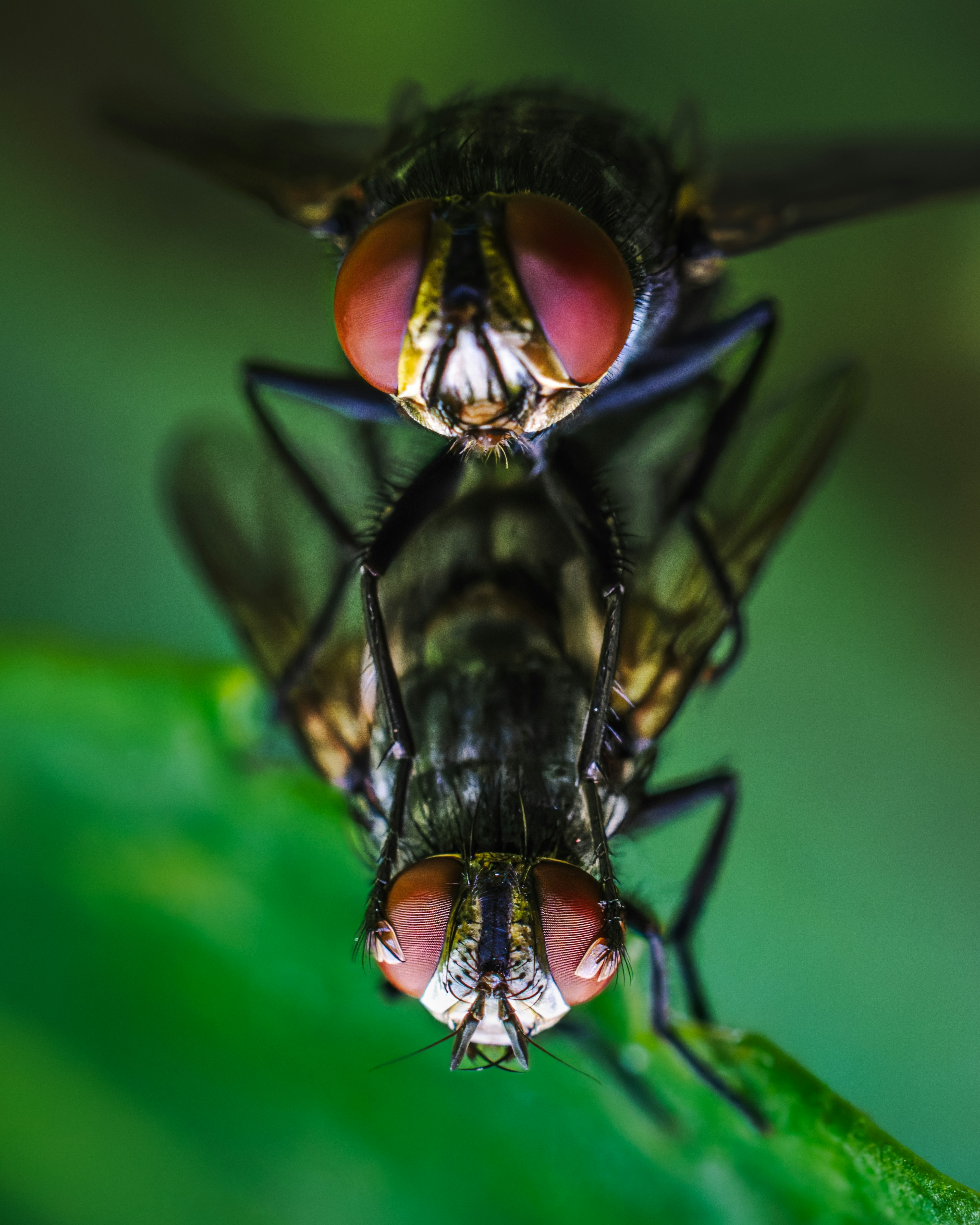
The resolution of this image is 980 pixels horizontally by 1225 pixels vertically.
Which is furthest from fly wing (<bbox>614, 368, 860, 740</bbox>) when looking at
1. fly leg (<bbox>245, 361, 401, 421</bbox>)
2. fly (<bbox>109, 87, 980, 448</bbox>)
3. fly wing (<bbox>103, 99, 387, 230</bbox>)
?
fly wing (<bbox>103, 99, 387, 230</bbox>)

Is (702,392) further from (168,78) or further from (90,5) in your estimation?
(90,5)

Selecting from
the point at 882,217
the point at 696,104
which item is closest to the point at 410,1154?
the point at 696,104

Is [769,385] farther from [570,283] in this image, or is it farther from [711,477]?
[570,283]

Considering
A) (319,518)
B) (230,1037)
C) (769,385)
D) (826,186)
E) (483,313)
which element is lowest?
(230,1037)

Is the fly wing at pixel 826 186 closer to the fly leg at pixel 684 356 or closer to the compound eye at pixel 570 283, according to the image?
the fly leg at pixel 684 356

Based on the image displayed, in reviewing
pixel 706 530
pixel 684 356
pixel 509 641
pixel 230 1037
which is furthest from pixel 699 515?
pixel 230 1037

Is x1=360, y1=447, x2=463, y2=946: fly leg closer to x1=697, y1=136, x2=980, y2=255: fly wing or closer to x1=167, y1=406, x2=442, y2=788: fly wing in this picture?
x1=167, y1=406, x2=442, y2=788: fly wing

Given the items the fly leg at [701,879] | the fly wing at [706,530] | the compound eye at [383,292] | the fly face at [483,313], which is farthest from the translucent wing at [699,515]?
the compound eye at [383,292]
